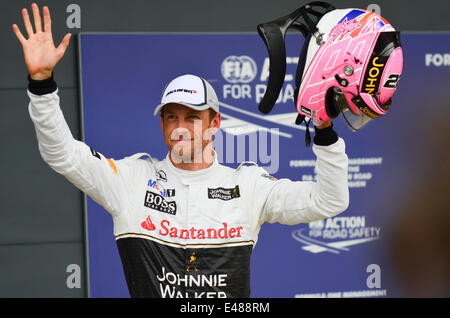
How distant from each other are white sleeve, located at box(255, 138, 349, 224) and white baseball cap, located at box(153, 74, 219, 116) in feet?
1.05

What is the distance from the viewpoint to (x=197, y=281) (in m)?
1.80

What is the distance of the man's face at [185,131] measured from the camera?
183 cm

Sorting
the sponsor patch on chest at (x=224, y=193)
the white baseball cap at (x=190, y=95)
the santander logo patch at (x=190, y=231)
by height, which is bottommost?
the santander logo patch at (x=190, y=231)

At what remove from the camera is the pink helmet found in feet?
5.30

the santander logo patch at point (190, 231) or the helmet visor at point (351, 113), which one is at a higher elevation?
the helmet visor at point (351, 113)

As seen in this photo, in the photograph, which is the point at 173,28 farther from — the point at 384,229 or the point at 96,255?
the point at 384,229

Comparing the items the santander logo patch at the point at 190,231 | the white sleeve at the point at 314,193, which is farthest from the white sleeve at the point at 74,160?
the white sleeve at the point at 314,193

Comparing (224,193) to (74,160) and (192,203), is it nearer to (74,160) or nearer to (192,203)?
(192,203)

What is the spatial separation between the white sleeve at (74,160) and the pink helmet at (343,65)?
0.52 meters

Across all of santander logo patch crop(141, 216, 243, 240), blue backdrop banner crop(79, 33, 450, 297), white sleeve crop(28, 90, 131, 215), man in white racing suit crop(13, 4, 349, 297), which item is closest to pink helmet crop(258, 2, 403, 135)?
man in white racing suit crop(13, 4, 349, 297)

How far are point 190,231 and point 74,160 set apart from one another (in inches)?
17.0

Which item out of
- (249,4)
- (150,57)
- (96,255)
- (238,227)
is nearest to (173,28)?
(150,57)

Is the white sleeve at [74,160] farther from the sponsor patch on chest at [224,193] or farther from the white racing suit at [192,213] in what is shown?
the sponsor patch on chest at [224,193]

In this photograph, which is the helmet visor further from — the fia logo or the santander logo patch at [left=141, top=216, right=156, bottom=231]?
the fia logo
